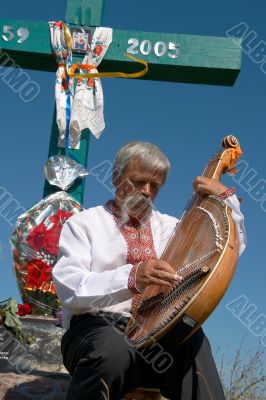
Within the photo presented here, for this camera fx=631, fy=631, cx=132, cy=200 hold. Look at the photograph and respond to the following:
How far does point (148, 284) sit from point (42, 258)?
2.41 meters

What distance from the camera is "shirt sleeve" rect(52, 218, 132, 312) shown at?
222 centimetres

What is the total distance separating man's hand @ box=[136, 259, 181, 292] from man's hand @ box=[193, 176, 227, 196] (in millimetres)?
393

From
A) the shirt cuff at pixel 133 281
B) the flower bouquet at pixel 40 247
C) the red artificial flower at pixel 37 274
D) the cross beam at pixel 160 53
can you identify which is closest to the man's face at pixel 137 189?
the shirt cuff at pixel 133 281

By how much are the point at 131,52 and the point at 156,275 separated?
3.54 meters

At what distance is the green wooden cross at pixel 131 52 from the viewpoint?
521cm

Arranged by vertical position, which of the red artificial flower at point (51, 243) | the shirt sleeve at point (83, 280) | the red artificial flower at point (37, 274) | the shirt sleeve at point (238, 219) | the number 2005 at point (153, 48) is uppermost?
the number 2005 at point (153, 48)

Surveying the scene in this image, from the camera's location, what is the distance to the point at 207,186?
2424mm

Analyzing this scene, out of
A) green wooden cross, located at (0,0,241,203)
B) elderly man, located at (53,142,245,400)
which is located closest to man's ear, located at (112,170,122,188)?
elderly man, located at (53,142,245,400)

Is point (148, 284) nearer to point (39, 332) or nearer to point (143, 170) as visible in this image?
point (143, 170)

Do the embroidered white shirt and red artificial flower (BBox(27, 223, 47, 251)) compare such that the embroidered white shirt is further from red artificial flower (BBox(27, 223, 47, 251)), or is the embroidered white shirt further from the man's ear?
red artificial flower (BBox(27, 223, 47, 251))

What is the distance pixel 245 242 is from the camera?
250 cm

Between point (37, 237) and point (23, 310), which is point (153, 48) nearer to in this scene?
point (37, 237)

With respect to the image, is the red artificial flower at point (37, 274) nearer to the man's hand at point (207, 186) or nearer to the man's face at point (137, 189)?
the man's face at point (137, 189)

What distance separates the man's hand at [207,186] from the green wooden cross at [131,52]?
268 cm
